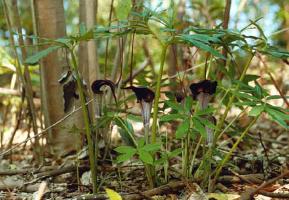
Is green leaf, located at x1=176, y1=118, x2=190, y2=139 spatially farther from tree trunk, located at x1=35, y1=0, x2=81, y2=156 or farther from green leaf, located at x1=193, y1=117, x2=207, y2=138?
tree trunk, located at x1=35, y1=0, x2=81, y2=156

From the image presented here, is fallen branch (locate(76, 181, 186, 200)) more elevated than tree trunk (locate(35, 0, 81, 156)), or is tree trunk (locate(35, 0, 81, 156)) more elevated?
tree trunk (locate(35, 0, 81, 156))

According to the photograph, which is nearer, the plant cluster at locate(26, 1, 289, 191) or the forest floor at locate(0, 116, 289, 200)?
the plant cluster at locate(26, 1, 289, 191)

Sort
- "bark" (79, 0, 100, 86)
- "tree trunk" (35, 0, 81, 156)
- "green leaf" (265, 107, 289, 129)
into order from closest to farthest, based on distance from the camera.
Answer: "green leaf" (265, 107, 289, 129), "bark" (79, 0, 100, 86), "tree trunk" (35, 0, 81, 156)

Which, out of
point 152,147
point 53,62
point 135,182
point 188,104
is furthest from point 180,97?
point 53,62

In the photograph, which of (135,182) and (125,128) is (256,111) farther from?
(135,182)

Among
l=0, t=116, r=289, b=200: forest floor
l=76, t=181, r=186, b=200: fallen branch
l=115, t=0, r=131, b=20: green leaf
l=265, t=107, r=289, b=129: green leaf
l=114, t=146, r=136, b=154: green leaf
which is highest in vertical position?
l=115, t=0, r=131, b=20: green leaf

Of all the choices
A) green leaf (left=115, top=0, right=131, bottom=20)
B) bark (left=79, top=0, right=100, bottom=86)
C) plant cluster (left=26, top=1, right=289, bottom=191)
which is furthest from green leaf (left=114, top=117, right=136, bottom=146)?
bark (left=79, top=0, right=100, bottom=86)

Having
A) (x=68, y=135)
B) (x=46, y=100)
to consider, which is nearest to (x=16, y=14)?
(x=46, y=100)

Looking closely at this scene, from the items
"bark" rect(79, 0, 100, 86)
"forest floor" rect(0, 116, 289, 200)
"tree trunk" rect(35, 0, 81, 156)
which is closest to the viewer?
"forest floor" rect(0, 116, 289, 200)

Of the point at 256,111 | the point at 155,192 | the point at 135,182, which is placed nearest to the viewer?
the point at 256,111

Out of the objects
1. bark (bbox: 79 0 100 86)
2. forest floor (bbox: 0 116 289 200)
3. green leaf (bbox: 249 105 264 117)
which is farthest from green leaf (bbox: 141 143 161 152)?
bark (bbox: 79 0 100 86)
